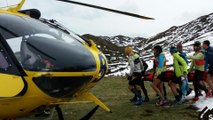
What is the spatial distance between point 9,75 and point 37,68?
Answer: 0.51 m

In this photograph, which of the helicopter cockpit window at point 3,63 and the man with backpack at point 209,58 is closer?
the helicopter cockpit window at point 3,63

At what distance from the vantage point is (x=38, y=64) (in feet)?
20.9

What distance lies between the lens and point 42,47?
6.59m

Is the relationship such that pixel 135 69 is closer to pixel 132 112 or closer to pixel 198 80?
pixel 132 112

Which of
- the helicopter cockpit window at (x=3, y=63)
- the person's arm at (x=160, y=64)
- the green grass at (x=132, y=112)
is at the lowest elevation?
the green grass at (x=132, y=112)

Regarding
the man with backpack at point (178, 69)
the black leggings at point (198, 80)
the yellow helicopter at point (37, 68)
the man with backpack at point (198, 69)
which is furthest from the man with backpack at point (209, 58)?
the yellow helicopter at point (37, 68)

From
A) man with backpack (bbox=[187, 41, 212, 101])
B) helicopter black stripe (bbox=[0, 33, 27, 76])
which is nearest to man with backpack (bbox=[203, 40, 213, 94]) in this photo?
man with backpack (bbox=[187, 41, 212, 101])

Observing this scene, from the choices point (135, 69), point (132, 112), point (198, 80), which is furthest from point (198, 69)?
point (132, 112)

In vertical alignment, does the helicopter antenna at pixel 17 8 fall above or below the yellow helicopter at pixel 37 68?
above

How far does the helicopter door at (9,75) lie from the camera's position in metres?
6.18

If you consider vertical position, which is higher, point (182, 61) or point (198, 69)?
point (182, 61)

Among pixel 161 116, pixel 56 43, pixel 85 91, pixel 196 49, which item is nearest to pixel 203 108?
pixel 161 116

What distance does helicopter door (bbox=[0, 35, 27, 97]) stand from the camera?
20.3 ft

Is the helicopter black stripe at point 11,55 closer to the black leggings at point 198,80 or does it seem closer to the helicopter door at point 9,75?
the helicopter door at point 9,75
